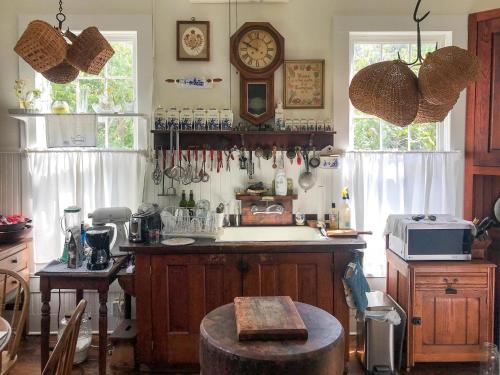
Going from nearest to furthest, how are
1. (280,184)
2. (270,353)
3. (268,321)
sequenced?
(270,353) < (268,321) < (280,184)

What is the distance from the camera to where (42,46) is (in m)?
2.38

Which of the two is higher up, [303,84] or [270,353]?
[303,84]

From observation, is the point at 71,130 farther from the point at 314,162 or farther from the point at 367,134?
the point at 367,134

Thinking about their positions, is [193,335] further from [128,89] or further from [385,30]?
[385,30]

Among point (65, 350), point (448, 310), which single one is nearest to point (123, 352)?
point (65, 350)

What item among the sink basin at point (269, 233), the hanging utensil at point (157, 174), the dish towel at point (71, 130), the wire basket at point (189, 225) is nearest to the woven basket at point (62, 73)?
the dish towel at point (71, 130)

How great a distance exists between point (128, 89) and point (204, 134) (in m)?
0.75

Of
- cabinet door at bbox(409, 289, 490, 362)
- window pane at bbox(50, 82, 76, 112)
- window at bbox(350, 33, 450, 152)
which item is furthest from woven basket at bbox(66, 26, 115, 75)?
cabinet door at bbox(409, 289, 490, 362)

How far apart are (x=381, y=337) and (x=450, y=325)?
1.51 ft

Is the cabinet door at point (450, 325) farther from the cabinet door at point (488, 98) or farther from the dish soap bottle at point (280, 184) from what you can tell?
the dish soap bottle at point (280, 184)


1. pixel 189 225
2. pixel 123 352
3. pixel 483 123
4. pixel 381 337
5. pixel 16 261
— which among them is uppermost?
pixel 483 123

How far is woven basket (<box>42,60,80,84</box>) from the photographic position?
264 cm

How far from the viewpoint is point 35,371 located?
9.55ft

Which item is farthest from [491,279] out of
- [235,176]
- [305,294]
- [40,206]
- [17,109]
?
[17,109]
